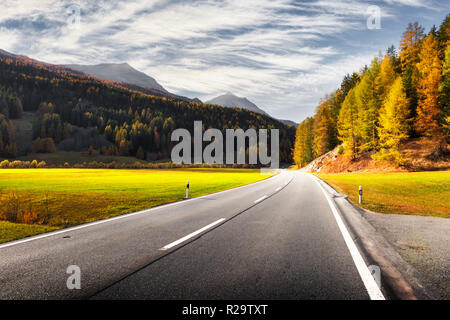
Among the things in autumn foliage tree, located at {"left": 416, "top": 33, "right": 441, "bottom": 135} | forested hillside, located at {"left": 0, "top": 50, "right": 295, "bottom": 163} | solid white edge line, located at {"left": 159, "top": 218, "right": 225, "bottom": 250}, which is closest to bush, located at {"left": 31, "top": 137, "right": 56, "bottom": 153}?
forested hillside, located at {"left": 0, "top": 50, "right": 295, "bottom": 163}

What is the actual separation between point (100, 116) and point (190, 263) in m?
176

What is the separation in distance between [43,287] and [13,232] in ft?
15.9

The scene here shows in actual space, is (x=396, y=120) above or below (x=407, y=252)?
above

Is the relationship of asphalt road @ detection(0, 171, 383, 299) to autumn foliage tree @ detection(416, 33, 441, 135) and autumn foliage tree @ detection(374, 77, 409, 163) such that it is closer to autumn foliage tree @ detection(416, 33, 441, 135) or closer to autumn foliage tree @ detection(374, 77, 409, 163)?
autumn foliage tree @ detection(374, 77, 409, 163)

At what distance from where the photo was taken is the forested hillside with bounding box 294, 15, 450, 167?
3503cm

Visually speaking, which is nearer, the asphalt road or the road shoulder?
the asphalt road

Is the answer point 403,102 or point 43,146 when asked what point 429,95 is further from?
point 43,146

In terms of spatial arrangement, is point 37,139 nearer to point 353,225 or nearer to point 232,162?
point 232,162

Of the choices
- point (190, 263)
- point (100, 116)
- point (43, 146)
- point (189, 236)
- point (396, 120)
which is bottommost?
point (189, 236)

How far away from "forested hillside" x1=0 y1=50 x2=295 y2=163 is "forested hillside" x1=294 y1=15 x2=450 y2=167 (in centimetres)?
7997

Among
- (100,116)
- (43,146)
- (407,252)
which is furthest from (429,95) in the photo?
(100,116)

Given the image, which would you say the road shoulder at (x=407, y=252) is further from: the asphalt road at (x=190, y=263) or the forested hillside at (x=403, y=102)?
the forested hillside at (x=403, y=102)

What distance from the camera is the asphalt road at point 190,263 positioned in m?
3.06

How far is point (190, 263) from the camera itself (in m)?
4.03
